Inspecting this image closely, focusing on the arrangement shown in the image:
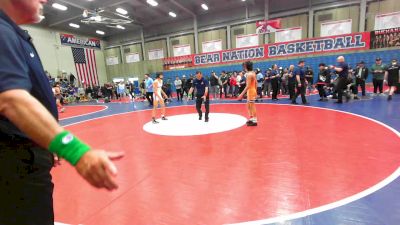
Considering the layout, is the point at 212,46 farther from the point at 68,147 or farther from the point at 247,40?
the point at 68,147

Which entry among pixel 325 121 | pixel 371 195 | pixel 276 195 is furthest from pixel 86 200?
pixel 325 121

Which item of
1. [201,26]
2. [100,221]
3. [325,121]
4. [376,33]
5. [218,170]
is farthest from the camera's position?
[201,26]

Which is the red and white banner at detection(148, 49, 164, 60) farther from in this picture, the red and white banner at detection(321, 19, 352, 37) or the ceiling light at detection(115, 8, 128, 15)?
the red and white banner at detection(321, 19, 352, 37)

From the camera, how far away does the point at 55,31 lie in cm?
2519

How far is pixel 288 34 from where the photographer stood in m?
20.8

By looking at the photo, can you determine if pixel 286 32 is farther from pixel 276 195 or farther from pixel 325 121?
pixel 276 195

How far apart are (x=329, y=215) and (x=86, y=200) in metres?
3.38

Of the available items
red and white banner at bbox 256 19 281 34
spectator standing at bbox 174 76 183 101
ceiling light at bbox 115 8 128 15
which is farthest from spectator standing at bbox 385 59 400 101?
ceiling light at bbox 115 8 128 15

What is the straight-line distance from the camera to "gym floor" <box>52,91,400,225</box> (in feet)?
9.40

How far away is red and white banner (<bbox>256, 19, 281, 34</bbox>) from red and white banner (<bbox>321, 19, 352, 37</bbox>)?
12.4 feet

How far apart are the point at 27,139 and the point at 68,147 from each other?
52 centimetres

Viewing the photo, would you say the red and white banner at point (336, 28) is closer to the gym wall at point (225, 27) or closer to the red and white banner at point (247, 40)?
the gym wall at point (225, 27)

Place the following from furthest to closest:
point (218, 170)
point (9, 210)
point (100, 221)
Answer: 1. point (218, 170)
2. point (100, 221)
3. point (9, 210)

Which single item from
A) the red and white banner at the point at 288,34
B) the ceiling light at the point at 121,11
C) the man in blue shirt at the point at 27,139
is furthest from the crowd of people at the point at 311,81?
the man in blue shirt at the point at 27,139
